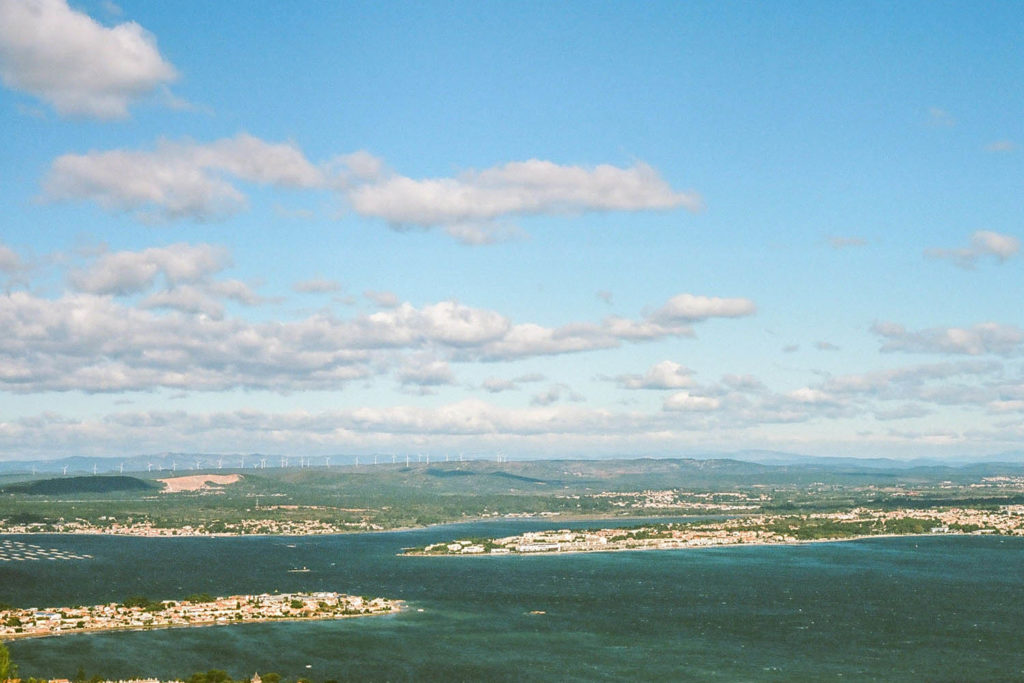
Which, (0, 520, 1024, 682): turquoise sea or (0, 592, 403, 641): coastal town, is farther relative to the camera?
(0, 592, 403, 641): coastal town

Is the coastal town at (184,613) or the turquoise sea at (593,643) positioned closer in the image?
the turquoise sea at (593,643)

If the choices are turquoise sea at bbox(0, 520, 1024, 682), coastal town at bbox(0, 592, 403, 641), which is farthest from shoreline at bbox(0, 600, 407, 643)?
turquoise sea at bbox(0, 520, 1024, 682)

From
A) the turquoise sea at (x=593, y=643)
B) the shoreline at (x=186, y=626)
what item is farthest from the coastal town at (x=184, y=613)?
the turquoise sea at (x=593, y=643)

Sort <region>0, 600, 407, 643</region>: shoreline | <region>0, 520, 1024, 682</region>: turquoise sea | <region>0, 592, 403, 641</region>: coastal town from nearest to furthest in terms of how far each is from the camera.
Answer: <region>0, 520, 1024, 682</region>: turquoise sea
<region>0, 600, 407, 643</region>: shoreline
<region>0, 592, 403, 641</region>: coastal town

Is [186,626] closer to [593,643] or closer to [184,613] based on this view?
[184,613]

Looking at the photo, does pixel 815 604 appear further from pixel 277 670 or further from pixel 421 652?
pixel 277 670

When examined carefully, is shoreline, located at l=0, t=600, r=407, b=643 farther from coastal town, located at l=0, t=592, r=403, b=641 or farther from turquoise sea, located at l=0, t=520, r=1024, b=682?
turquoise sea, located at l=0, t=520, r=1024, b=682

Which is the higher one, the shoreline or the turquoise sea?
the shoreline

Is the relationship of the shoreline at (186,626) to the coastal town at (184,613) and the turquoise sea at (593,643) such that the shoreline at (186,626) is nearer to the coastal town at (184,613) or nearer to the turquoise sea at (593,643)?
the coastal town at (184,613)
